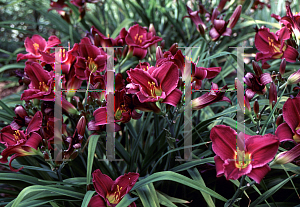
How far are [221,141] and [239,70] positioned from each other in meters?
0.35

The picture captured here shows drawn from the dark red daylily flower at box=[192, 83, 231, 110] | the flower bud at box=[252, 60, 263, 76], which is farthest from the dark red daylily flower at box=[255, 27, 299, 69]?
the dark red daylily flower at box=[192, 83, 231, 110]

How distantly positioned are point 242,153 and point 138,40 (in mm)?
646

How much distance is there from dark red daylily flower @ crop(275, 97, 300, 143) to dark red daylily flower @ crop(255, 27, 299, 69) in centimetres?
39

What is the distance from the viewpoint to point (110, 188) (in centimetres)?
78

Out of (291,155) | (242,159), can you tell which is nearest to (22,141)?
(242,159)

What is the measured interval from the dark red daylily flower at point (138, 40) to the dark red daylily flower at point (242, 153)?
531 millimetres

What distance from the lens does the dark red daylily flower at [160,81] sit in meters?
0.73

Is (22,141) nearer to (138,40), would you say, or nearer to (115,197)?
(115,197)

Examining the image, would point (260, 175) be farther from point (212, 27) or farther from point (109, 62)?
point (212, 27)

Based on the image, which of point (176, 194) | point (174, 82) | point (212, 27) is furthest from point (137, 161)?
point (212, 27)

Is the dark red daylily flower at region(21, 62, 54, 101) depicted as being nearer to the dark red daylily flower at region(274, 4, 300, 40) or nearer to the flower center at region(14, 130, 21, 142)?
the flower center at region(14, 130, 21, 142)

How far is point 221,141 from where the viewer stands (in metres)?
0.65

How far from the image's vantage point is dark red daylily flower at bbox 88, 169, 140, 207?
29.2 inches

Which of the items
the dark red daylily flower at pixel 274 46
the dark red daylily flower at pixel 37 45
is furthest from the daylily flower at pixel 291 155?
the dark red daylily flower at pixel 37 45
